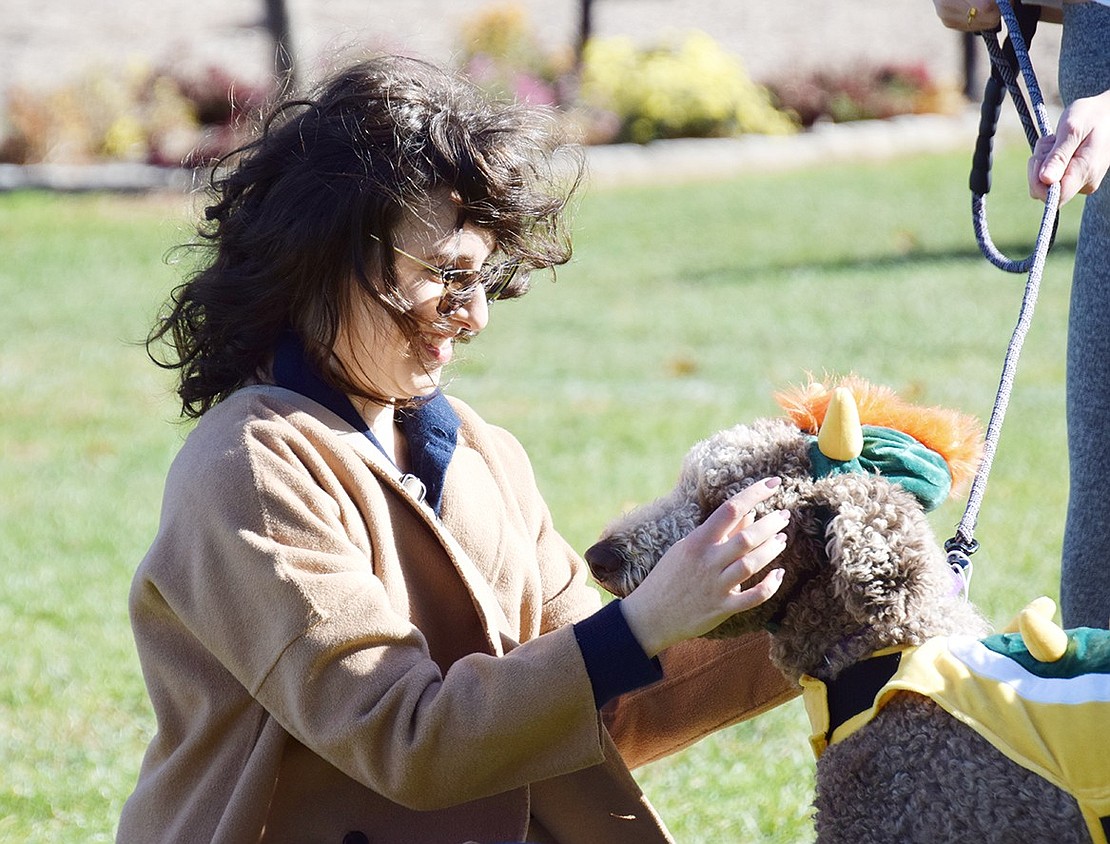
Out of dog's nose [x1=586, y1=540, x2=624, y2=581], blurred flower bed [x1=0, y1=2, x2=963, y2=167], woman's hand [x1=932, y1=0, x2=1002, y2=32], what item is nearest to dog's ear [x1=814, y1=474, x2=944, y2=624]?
dog's nose [x1=586, y1=540, x2=624, y2=581]

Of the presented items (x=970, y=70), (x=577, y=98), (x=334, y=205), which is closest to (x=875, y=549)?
(x=334, y=205)

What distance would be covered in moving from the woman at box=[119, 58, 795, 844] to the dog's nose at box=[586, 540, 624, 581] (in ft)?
0.25

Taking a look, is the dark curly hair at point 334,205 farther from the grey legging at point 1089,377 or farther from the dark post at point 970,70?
the dark post at point 970,70

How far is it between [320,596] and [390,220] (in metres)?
0.65

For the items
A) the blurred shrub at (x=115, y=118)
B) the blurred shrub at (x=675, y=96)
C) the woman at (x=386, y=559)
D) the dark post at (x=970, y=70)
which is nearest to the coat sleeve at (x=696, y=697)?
the woman at (x=386, y=559)

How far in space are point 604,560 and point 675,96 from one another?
1420 cm

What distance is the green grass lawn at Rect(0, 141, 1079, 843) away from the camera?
3.84m

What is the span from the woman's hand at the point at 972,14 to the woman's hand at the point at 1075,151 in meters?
0.46

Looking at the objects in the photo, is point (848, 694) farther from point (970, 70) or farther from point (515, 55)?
point (970, 70)

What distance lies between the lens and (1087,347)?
2701 mm

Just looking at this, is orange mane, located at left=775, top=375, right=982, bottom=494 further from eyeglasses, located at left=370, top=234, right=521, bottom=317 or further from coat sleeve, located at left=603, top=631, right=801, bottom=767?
eyeglasses, located at left=370, top=234, right=521, bottom=317

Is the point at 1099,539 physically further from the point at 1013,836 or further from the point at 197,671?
the point at 197,671

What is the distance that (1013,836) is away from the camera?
205 centimetres

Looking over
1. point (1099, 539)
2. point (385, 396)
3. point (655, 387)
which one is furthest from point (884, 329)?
point (385, 396)
